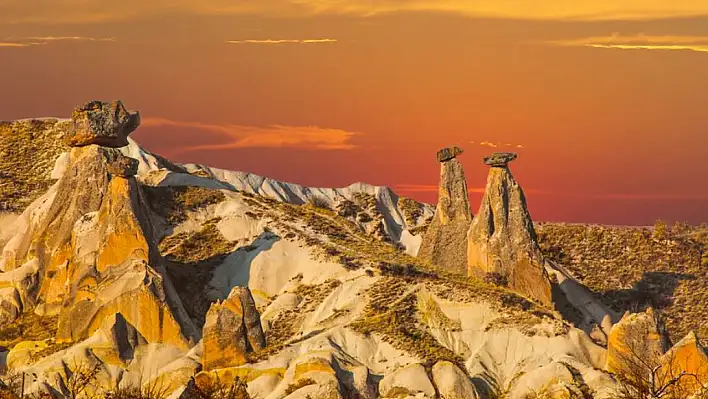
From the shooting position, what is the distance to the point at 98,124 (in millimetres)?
117875

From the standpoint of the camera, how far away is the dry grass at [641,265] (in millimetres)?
119688

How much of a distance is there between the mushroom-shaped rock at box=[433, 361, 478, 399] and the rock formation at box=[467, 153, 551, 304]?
11.6m

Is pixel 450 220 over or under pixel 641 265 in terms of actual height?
over

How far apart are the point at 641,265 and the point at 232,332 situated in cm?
3604

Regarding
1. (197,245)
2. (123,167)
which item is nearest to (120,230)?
(123,167)

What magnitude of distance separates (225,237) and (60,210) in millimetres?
8999

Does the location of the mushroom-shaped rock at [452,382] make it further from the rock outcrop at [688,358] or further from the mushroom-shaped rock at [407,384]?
the rock outcrop at [688,358]

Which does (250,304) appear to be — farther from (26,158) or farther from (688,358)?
(26,158)

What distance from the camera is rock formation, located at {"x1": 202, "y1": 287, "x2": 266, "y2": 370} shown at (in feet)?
322

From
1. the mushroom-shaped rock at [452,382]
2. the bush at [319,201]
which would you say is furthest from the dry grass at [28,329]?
the bush at [319,201]

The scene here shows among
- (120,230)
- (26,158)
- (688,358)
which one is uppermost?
(120,230)

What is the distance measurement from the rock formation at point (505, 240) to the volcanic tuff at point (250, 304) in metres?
0.15

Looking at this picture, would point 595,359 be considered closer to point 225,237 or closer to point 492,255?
point 492,255

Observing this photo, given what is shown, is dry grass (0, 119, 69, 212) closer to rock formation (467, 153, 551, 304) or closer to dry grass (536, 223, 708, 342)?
rock formation (467, 153, 551, 304)
